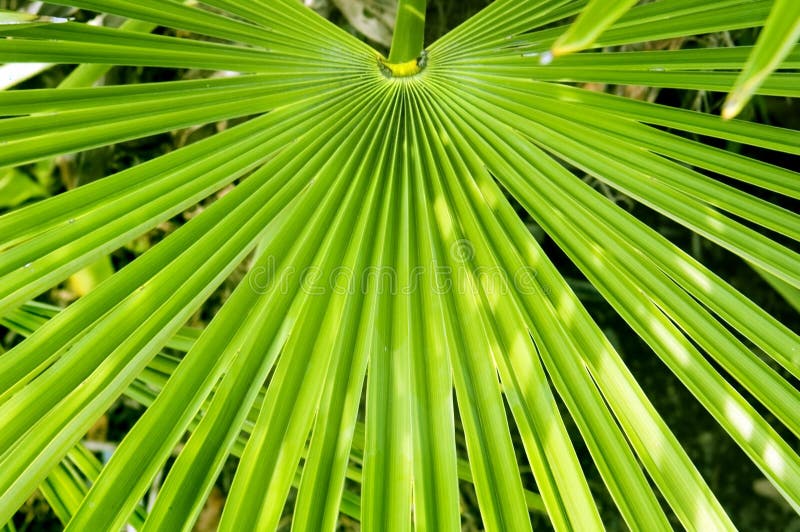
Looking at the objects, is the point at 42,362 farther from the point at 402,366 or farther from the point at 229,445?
the point at 402,366

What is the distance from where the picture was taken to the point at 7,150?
0.57 meters

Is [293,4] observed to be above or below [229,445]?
above

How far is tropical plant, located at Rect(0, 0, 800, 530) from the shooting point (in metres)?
0.49

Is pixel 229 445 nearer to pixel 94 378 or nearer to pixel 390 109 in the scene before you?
pixel 94 378

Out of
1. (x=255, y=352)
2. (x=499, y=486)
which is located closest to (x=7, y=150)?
(x=255, y=352)

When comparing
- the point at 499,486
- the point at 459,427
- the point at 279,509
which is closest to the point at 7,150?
the point at 279,509

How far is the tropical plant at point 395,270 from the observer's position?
0.49 metres

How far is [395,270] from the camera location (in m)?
0.62

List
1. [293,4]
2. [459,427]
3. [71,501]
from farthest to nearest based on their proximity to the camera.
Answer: [459,427] < [71,501] < [293,4]

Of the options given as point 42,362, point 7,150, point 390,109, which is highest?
point 390,109

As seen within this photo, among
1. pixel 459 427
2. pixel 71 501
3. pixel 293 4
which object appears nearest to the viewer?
pixel 293 4

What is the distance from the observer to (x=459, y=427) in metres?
1.37

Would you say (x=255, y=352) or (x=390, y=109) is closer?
(x=255, y=352)

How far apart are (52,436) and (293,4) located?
0.50m
